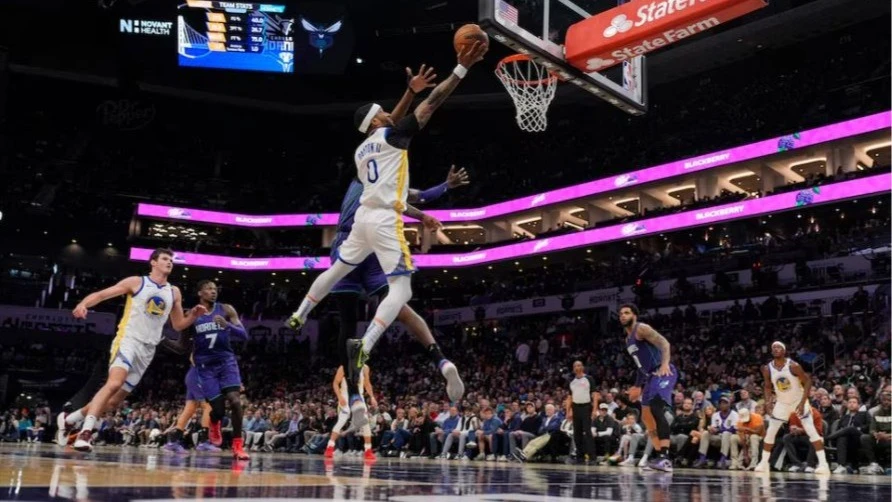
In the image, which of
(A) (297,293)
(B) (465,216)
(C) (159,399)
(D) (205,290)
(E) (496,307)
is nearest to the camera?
(D) (205,290)

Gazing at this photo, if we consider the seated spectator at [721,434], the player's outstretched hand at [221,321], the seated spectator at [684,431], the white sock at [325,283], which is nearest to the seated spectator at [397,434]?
the seated spectator at [684,431]

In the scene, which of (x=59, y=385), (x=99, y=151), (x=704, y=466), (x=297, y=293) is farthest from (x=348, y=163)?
(x=704, y=466)

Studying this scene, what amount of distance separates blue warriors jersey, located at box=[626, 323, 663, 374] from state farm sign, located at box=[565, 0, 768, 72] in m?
3.54

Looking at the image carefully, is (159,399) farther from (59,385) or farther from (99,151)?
(99,151)

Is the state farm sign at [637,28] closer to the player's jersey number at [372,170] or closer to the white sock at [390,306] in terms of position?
the player's jersey number at [372,170]

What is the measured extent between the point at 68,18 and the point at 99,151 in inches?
253

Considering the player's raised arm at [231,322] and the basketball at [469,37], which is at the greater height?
the basketball at [469,37]

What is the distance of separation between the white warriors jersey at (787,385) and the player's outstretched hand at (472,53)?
6.45m

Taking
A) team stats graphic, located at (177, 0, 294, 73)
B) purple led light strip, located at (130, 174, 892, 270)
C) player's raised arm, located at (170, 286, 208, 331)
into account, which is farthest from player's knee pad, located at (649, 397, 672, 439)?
team stats graphic, located at (177, 0, 294, 73)

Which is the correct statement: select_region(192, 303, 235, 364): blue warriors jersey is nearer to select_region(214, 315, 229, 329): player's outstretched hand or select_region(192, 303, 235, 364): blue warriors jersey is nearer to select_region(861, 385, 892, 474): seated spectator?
select_region(214, 315, 229, 329): player's outstretched hand

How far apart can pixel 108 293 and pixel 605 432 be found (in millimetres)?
9344

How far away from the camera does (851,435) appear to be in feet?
36.3

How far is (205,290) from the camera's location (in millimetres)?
7793

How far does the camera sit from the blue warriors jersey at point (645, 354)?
8.23 metres
